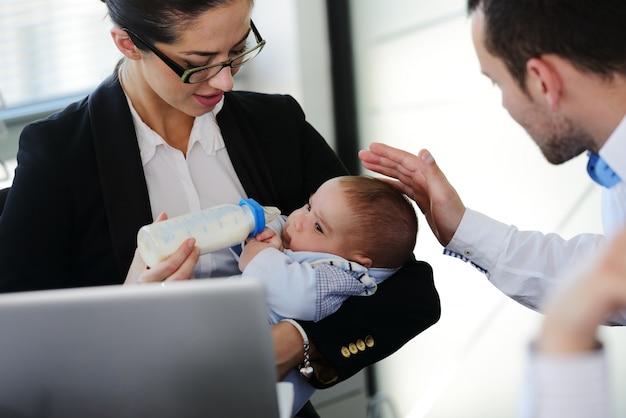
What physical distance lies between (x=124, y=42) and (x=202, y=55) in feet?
0.59

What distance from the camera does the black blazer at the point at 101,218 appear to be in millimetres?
1775

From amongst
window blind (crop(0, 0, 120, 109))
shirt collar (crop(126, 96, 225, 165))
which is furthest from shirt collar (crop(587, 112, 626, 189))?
window blind (crop(0, 0, 120, 109))

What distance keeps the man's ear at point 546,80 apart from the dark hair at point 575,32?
0.02 m

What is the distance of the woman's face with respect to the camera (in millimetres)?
1813

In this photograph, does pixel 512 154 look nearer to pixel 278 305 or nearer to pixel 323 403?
pixel 323 403

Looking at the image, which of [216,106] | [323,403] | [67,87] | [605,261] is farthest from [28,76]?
[605,261]

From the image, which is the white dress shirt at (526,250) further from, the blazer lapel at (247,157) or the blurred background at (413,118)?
the blurred background at (413,118)

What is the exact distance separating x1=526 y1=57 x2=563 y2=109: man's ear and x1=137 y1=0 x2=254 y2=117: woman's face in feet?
2.12

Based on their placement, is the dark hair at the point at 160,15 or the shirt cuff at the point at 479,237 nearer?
the dark hair at the point at 160,15

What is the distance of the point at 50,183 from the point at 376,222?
661mm

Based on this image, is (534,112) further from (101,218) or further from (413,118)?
(413,118)

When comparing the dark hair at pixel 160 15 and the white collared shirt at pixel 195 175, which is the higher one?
the dark hair at pixel 160 15

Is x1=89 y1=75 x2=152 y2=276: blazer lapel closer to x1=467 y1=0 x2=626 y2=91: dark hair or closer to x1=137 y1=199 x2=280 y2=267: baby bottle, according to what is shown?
x1=137 y1=199 x2=280 y2=267: baby bottle

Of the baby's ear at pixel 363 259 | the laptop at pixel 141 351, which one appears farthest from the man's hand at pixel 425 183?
the laptop at pixel 141 351
